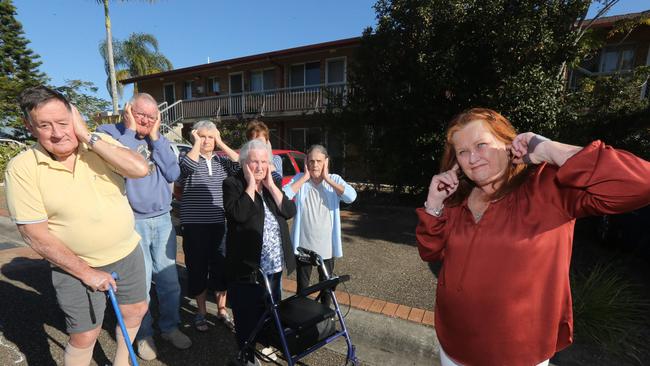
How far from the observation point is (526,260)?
119cm

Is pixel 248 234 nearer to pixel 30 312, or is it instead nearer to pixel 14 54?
pixel 30 312

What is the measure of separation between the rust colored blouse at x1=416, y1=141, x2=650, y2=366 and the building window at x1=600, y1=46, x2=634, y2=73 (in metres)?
13.5

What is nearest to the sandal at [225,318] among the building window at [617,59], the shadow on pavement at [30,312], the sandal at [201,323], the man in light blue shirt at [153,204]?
the sandal at [201,323]

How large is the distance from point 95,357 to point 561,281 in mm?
3286

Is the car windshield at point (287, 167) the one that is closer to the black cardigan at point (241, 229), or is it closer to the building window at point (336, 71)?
the black cardigan at point (241, 229)

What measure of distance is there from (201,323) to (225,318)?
22 centimetres

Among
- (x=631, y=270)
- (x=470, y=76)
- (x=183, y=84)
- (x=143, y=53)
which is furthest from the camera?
(x=143, y=53)

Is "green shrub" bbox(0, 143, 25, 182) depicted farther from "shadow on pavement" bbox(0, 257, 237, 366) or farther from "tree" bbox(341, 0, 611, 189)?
"tree" bbox(341, 0, 611, 189)

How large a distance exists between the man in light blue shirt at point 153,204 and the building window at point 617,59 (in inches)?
556

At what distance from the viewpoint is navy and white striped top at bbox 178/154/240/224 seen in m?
2.78

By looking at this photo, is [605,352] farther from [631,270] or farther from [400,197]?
[400,197]

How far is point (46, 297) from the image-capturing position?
11.8 feet

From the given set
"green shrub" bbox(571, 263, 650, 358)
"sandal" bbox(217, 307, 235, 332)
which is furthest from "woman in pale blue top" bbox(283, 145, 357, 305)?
"green shrub" bbox(571, 263, 650, 358)

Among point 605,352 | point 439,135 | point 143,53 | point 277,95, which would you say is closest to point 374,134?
point 439,135
